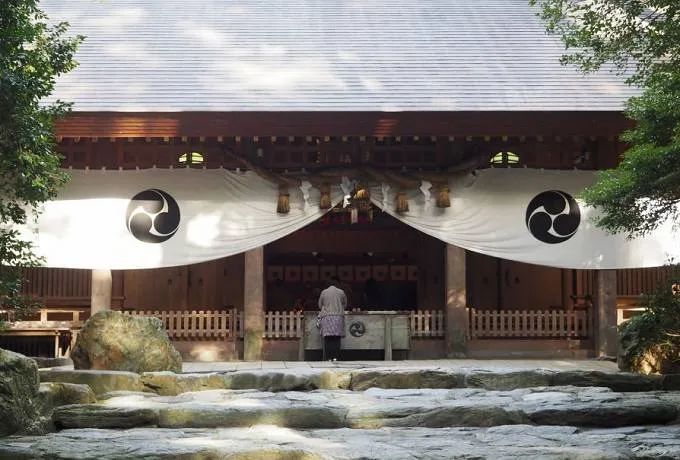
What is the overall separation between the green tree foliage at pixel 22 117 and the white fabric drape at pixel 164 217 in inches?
171

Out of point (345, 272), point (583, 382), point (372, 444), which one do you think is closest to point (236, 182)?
point (345, 272)

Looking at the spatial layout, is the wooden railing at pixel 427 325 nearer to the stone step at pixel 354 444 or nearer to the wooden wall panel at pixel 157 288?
the wooden wall panel at pixel 157 288

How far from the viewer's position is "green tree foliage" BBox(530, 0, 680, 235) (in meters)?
10.0

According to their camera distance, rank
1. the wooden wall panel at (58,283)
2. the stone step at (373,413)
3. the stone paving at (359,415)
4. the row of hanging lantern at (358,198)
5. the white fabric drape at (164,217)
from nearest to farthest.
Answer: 1. the stone paving at (359,415)
2. the stone step at (373,413)
3. the white fabric drape at (164,217)
4. the row of hanging lantern at (358,198)
5. the wooden wall panel at (58,283)

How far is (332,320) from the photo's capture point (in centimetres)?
1484

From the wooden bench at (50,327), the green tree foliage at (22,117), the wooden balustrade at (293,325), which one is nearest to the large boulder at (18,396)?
the green tree foliage at (22,117)

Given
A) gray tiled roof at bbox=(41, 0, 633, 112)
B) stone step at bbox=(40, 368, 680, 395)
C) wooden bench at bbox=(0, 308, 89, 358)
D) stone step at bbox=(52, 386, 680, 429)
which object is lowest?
stone step at bbox=(52, 386, 680, 429)

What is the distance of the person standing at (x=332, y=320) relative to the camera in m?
14.8

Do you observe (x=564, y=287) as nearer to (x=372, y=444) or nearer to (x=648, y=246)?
(x=648, y=246)

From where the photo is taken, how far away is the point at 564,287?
19.4 meters

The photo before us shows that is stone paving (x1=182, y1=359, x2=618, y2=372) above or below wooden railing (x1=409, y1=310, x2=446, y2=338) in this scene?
below

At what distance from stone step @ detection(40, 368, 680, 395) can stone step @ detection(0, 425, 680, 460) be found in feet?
7.83

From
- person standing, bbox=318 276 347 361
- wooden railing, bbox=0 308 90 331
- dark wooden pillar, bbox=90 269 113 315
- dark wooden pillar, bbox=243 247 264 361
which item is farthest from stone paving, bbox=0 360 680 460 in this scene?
wooden railing, bbox=0 308 90 331

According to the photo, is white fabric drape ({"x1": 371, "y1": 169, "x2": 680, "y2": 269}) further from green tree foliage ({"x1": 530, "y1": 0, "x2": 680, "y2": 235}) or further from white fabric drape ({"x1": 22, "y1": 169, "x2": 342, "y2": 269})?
green tree foliage ({"x1": 530, "y1": 0, "x2": 680, "y2": 235})
